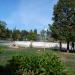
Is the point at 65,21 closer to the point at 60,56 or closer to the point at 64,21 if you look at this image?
the point at 64,21

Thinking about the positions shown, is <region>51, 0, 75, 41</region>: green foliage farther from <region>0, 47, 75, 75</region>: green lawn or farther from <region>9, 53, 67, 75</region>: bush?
<region>9, 53, 67, 75</region>: bush

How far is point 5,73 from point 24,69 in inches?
224

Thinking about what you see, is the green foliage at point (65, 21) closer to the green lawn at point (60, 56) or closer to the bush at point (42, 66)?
the green lawn at point (60, 56)

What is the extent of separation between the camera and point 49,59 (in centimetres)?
828

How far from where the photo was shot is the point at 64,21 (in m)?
43.6

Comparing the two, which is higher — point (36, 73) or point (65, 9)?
point (65, 9)

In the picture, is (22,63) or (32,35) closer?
(22,63)

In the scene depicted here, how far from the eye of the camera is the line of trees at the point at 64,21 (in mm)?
43344

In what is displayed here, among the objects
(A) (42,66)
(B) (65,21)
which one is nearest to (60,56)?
(B) (65,21)

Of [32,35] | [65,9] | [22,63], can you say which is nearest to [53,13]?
[65,9]

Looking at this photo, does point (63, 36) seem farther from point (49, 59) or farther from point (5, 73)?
point (49, 59)

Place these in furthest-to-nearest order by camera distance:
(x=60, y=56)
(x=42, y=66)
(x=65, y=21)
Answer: (x=65, y=21) < (x=60, y=56) < (x=42, y=66)

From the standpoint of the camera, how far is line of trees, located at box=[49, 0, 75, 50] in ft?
142

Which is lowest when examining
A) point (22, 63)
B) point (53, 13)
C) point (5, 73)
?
point (5, 73)
